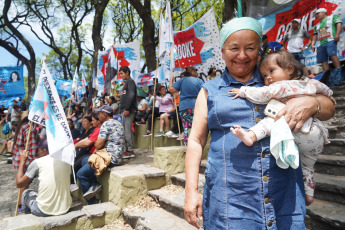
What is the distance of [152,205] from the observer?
3.89 m

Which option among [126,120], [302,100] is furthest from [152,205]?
[302,100]

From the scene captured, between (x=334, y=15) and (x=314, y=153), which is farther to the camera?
(x=334, y=15)

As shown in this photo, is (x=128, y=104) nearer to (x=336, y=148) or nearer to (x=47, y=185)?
(x=47, y=185)

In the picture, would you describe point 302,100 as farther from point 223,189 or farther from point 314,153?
point 223,189

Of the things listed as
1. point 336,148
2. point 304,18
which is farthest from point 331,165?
point 304,18

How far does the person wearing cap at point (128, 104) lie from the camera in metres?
5.89

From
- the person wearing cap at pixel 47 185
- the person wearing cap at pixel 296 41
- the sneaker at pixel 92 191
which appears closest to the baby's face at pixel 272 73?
the person wearing cap at pixel 47 185

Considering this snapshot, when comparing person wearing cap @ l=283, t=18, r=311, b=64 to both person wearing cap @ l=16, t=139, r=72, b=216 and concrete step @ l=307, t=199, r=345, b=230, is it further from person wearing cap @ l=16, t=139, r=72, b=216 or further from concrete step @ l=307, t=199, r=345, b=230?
person wearing cap @ l=16, t=139, r=72, b=216

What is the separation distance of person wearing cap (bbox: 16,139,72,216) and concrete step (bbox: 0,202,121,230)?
116mm

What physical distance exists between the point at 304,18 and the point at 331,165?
4733 mm

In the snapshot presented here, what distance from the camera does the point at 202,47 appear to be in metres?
5.59

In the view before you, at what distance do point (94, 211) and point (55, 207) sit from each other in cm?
56

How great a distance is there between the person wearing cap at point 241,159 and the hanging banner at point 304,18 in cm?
580

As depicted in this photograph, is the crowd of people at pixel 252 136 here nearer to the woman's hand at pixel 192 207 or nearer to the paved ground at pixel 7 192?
the woman's hand at pixel 192 207
